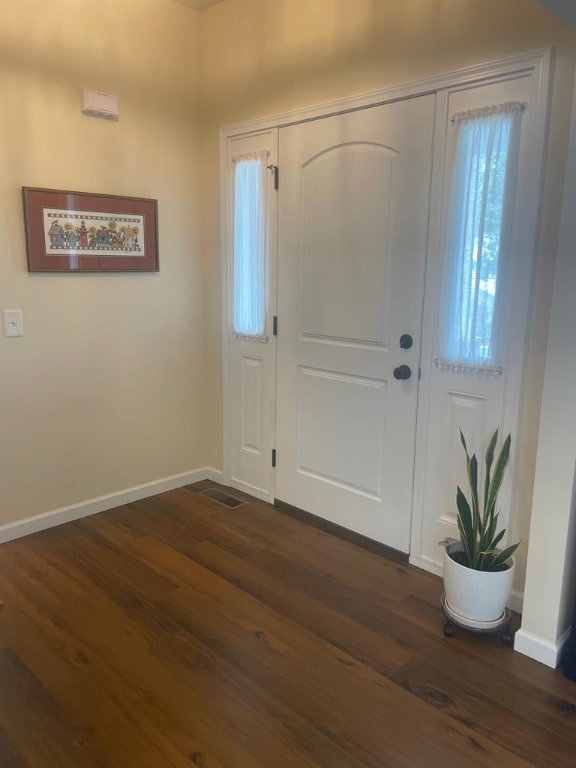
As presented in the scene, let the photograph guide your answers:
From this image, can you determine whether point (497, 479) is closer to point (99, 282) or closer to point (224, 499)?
point (224, 499)

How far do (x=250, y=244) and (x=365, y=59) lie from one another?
3.64ft

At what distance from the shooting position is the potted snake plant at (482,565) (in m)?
2.13

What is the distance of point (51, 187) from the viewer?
2.84 m

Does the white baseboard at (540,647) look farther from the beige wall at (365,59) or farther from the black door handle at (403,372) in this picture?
the black door handle at (403,372)

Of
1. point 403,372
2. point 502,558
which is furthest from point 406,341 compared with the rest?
point 502,558

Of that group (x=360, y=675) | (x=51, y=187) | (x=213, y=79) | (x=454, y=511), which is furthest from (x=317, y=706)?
(x=213, y=79)

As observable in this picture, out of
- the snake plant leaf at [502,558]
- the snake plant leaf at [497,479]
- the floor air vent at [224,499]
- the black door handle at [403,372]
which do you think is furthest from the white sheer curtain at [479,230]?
the floor air vent at [224,499]

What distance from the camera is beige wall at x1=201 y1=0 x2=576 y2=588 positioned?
2068mm

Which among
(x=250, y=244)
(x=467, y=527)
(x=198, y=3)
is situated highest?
(x=198, y=3)

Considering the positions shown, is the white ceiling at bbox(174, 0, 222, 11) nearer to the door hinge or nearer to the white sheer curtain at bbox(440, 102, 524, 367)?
the door hinge

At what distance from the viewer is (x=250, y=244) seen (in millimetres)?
3262

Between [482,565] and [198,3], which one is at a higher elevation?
[198,3]

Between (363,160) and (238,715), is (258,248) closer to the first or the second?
(363,160)

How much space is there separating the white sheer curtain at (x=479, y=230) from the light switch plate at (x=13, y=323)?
2.01 metres
